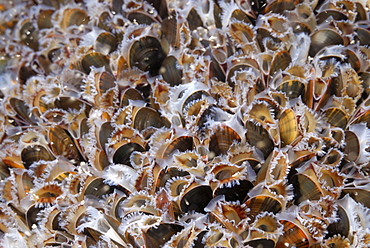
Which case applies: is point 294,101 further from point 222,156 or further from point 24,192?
Result: point 24,192

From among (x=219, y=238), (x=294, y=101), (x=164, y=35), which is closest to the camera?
(x=219, y=238)

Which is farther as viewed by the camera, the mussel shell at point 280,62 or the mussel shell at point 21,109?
the mussel shell at point 21,109

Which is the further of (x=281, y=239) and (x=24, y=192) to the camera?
(x=24, y=192)

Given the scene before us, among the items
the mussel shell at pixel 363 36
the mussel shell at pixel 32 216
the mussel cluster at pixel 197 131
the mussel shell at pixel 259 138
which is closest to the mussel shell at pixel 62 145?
the mussel cluster at pixel 197 131

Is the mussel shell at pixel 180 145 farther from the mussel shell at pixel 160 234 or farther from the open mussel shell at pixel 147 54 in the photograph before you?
the open mussel shell at pixel 147 54

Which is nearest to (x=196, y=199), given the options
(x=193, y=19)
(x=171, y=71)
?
(x=171, y=71)

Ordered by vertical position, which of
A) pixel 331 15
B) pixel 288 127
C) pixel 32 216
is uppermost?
pixel 331 15

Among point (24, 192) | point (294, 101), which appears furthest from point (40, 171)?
point (294, 101)

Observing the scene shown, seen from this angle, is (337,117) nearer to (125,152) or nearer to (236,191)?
(236,191)
